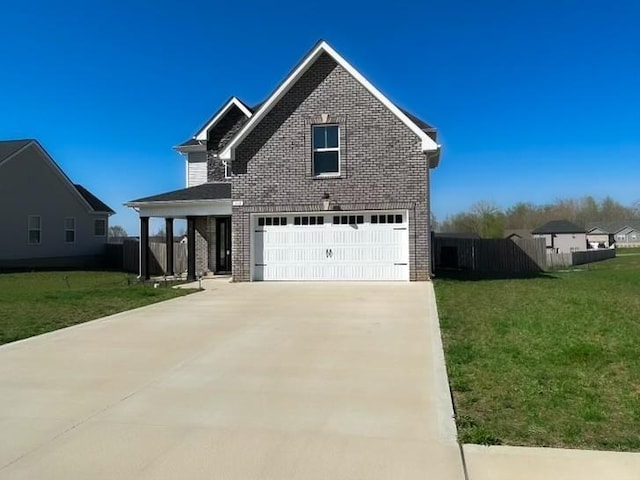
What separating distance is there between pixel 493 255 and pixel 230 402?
1049 inches

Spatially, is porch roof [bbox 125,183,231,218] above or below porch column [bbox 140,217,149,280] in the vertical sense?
above

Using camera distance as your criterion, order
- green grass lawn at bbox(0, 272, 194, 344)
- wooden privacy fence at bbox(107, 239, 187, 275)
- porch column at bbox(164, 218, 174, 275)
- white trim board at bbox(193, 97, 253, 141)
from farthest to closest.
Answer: wooden privacy fence at bbox(107, 239, 187, 275) → white trim board at bbox(193, 97, 253, 141) → porch column at bbox(164, 218, 174, 275) → green grass lawn at bbox(0, 272, 194, 344)

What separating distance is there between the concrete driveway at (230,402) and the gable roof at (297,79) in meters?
8.12

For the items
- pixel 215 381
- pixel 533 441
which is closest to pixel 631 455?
pixel 533 441

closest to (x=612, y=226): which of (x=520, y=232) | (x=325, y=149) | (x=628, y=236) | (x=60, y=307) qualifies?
(x=628, y=236)

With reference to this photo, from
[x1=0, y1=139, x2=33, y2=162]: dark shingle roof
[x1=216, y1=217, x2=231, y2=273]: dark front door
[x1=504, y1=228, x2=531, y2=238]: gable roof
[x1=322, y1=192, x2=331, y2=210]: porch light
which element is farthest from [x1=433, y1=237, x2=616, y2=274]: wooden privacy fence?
[x1=504, y1=228, x2=531, y2=238]: gable roof

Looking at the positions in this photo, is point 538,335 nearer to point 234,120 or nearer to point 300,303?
point 300,303

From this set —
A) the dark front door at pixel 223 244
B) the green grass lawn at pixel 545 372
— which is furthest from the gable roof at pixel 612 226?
the green grass lawn at pixel 545 372

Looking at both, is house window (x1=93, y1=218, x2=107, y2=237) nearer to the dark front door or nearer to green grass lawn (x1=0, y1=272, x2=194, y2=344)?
the dark front door

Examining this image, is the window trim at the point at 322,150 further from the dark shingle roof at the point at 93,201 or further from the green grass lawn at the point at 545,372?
the dark shingle roof at the point at 93,201

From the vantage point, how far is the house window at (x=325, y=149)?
1695 centimetres

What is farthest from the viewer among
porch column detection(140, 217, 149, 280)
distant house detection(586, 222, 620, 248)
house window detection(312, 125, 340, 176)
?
distant house detection(586, 222, 620, 248)

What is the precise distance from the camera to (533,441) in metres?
4.15

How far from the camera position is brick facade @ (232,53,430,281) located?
16.3 meters
